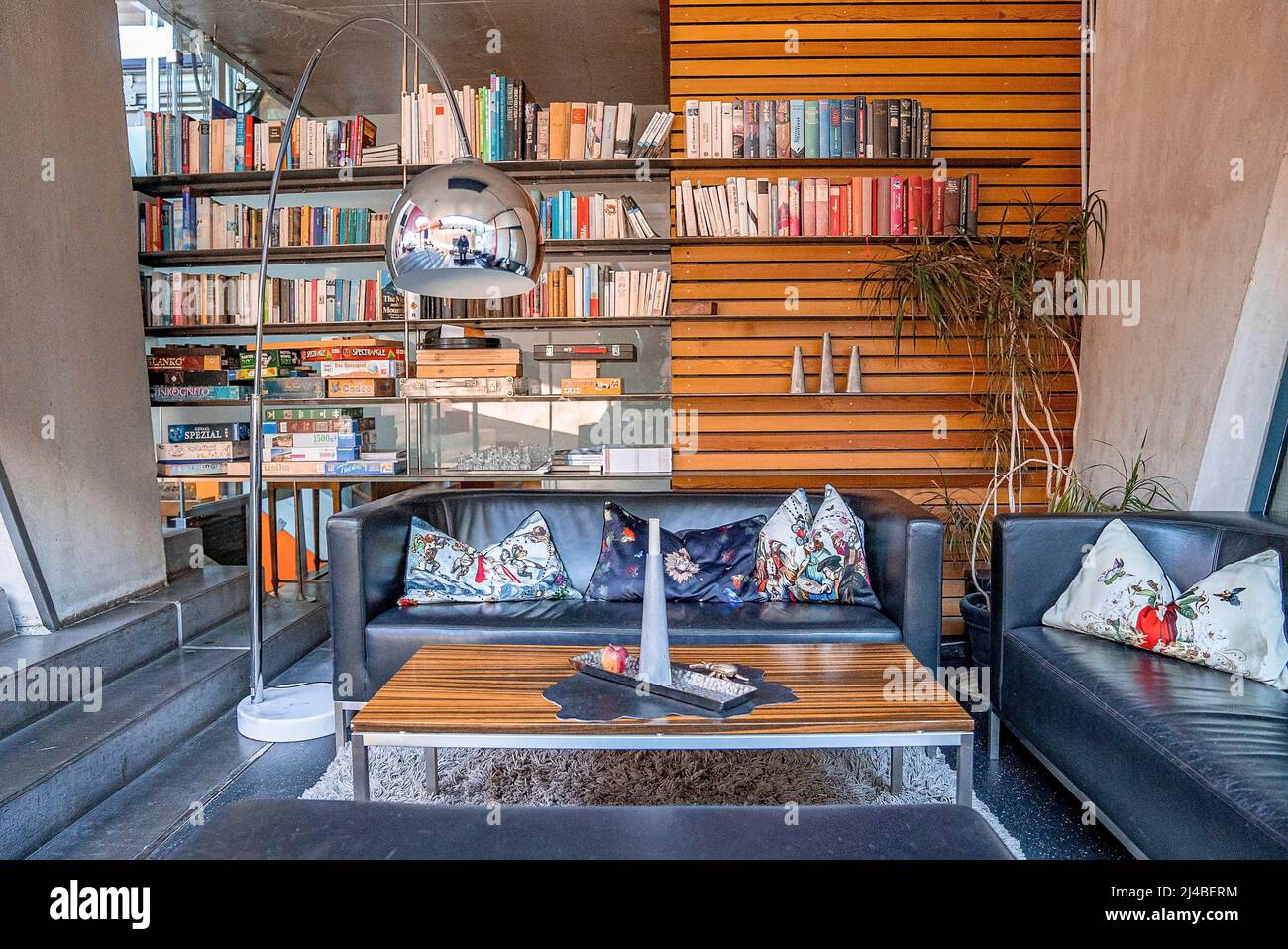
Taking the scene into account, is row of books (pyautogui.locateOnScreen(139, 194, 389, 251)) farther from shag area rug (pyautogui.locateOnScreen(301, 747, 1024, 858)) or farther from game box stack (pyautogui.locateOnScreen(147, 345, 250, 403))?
shag area rug (pyautogui.locateOnScreen(301, 747, 1024, 858))

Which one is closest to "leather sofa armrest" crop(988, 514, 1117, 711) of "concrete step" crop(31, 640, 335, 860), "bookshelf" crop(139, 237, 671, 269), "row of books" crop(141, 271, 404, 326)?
"concrete step" crop(31, 640, 335, 860)

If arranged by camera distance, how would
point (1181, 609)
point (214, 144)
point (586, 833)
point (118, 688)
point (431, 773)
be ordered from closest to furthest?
1. point (586, 833)
2. point (1181, 609)
3. point (431, 773)
4. point (118, 688)
5. point (214, 144)

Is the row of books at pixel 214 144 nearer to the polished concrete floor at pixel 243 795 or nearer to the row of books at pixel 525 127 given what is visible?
the row of books at pixel 525 127

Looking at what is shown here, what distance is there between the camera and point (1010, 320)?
12.9 ft

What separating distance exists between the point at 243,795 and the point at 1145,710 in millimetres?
2378

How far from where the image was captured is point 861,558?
3148mm

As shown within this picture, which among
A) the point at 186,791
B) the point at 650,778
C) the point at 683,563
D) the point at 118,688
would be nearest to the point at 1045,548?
the point at 683,563

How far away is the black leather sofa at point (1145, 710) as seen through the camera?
1.63 meters

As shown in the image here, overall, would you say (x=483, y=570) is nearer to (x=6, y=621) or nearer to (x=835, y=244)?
(x=6, y=621)

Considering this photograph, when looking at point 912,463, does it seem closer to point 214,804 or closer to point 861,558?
point 861,558

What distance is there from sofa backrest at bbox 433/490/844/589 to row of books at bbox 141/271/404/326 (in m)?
1.59

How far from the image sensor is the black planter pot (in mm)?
3390

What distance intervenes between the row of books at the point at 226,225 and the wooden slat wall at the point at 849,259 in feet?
5.88
